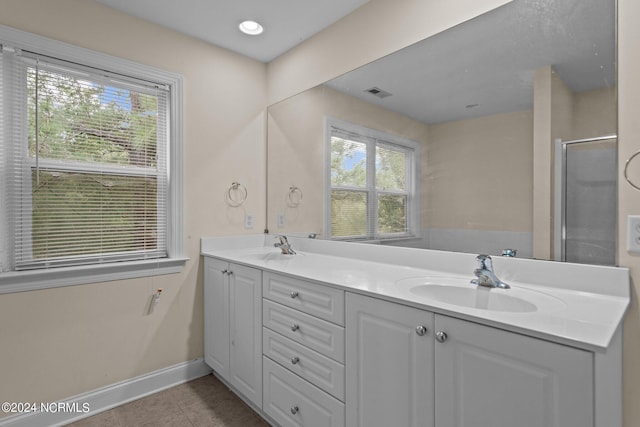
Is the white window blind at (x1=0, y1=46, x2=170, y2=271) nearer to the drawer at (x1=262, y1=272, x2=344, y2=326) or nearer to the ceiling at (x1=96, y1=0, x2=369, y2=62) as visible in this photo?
the ceiling at (x1=96, y1=0, x2=369, y2=62)

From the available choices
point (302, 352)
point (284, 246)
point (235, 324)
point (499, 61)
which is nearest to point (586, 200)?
point (499, 61)

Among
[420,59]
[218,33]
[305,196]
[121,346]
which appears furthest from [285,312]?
[218,33]

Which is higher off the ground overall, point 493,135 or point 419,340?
point 493,135

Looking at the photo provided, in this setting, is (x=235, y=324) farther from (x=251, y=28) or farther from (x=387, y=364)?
(x=251, y=28)

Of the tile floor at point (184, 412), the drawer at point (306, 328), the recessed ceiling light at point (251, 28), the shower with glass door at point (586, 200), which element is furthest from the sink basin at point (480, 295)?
the recessed ceiling light at point (251, 28)

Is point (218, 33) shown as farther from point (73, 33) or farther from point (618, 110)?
point (618, 110)

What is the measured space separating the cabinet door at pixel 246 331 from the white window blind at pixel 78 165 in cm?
69

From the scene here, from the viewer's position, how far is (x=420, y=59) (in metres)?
1.72

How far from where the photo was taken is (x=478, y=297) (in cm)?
132

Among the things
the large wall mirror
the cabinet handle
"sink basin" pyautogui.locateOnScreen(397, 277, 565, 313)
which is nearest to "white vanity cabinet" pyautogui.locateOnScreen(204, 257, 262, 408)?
the large wall mirror

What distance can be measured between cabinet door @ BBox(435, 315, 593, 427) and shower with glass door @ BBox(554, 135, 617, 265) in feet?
2.02

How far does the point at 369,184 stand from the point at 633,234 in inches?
46.9

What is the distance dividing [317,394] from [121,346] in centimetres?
136

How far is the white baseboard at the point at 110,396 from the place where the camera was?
174cm
